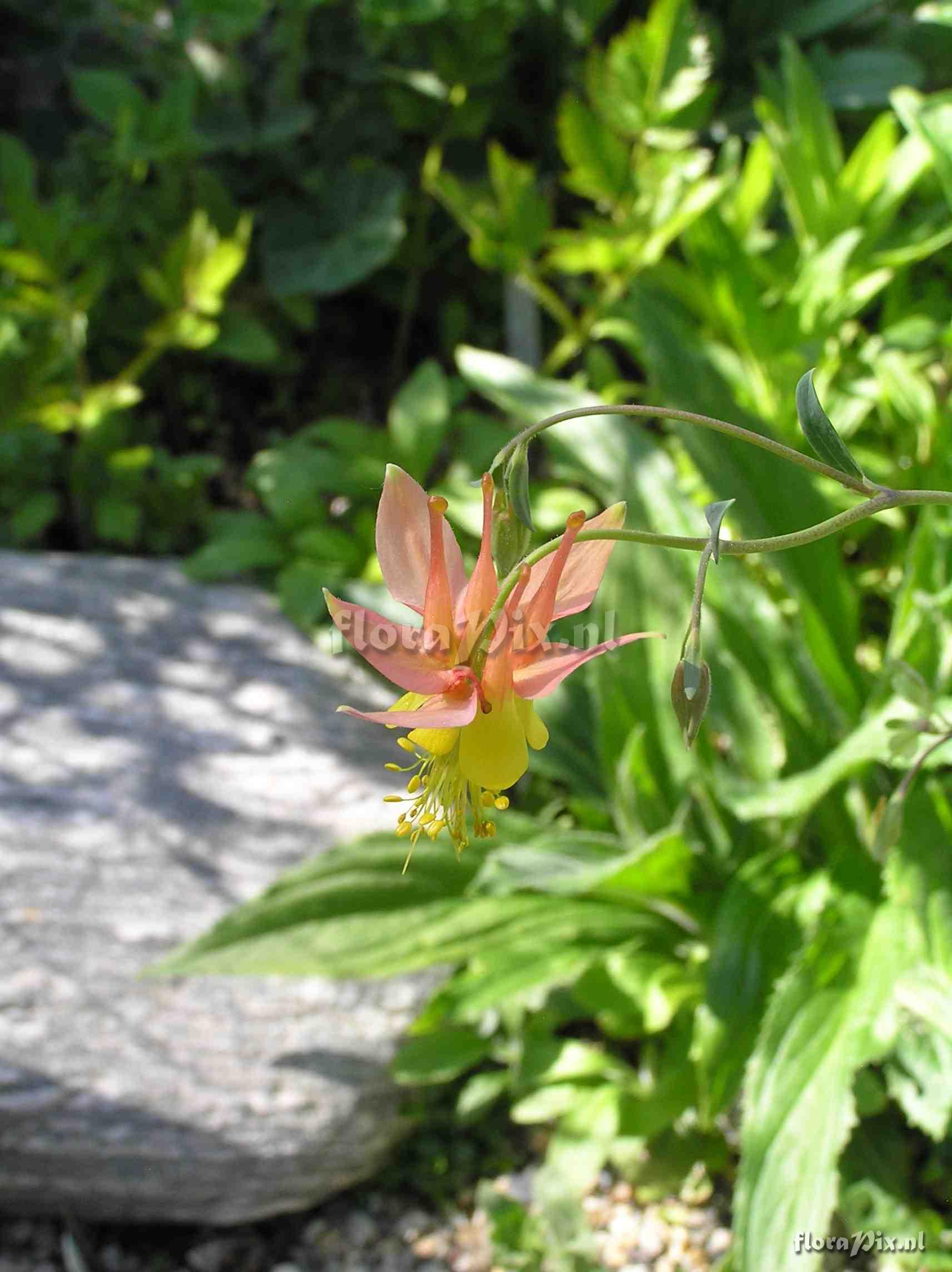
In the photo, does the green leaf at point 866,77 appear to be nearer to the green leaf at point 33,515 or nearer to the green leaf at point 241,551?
the green leaf at point 241,551

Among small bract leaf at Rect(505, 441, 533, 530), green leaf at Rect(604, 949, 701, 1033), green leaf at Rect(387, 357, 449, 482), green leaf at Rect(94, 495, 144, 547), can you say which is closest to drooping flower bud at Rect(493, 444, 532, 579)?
small bract leaf at Rect(505, 441, 533, 530)

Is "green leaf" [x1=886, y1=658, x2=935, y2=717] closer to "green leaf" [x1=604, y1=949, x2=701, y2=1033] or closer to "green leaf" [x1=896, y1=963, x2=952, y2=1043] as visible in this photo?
"green leaf" [x1=896, y1=963, x2=952, y2=1043]

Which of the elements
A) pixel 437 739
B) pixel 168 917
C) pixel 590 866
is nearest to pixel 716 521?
pixel 437 739

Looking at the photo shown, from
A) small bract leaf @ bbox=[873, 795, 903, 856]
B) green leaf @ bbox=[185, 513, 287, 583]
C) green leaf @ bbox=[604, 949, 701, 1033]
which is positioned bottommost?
green leaf @ bbox=[604, 949, 701, 1033]

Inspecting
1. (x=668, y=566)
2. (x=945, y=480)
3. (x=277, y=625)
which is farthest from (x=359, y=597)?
(x=945, y=480)

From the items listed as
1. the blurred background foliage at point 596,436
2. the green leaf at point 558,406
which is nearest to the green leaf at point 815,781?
the blurred background foliage at point 596,436

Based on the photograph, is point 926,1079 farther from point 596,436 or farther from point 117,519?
point 117,519
